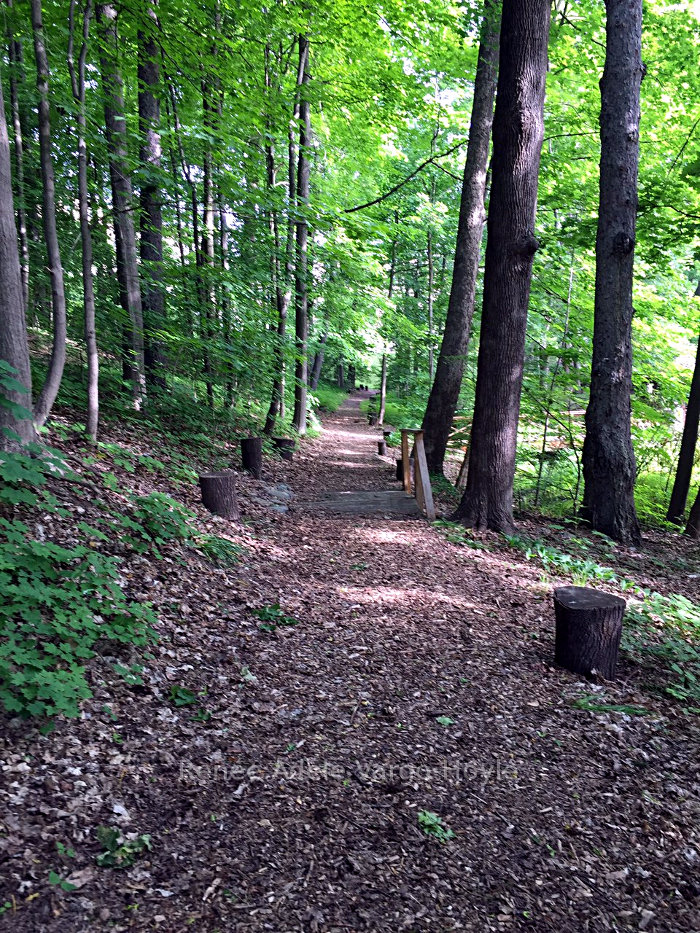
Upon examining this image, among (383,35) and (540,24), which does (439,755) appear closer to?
(540,24)

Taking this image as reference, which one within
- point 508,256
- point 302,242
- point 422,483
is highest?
point 302,242

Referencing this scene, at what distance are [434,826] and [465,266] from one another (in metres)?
9.96

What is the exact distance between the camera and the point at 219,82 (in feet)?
28.3

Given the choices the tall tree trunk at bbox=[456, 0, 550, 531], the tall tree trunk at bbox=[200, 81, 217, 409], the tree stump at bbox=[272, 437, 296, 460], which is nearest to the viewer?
the tall tree trunk at bbox=[456, 0, 550, 531]

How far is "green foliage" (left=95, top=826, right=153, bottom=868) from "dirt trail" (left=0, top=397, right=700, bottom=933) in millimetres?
43

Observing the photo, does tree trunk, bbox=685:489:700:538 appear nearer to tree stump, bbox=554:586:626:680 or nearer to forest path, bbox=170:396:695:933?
forest path, bbox=170:396:695:933

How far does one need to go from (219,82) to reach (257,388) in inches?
199

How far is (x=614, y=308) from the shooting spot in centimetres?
757

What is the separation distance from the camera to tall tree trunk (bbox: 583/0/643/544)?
738 centimetres

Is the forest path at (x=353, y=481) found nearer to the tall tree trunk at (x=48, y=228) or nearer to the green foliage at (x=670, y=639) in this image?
the green foliage at (x=670, y=639)

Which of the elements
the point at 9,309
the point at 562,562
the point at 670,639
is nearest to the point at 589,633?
the point at 670,639

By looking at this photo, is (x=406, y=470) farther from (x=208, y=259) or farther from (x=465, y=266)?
(x=208, y=259)

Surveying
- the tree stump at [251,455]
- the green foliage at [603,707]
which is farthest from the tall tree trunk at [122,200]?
the green foliage at [603,707]

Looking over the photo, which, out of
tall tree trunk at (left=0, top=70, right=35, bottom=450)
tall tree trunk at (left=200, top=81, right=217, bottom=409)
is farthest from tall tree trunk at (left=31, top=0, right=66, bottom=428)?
tall tree trunk at (left=200, top=81, right=217, bottom=409)
